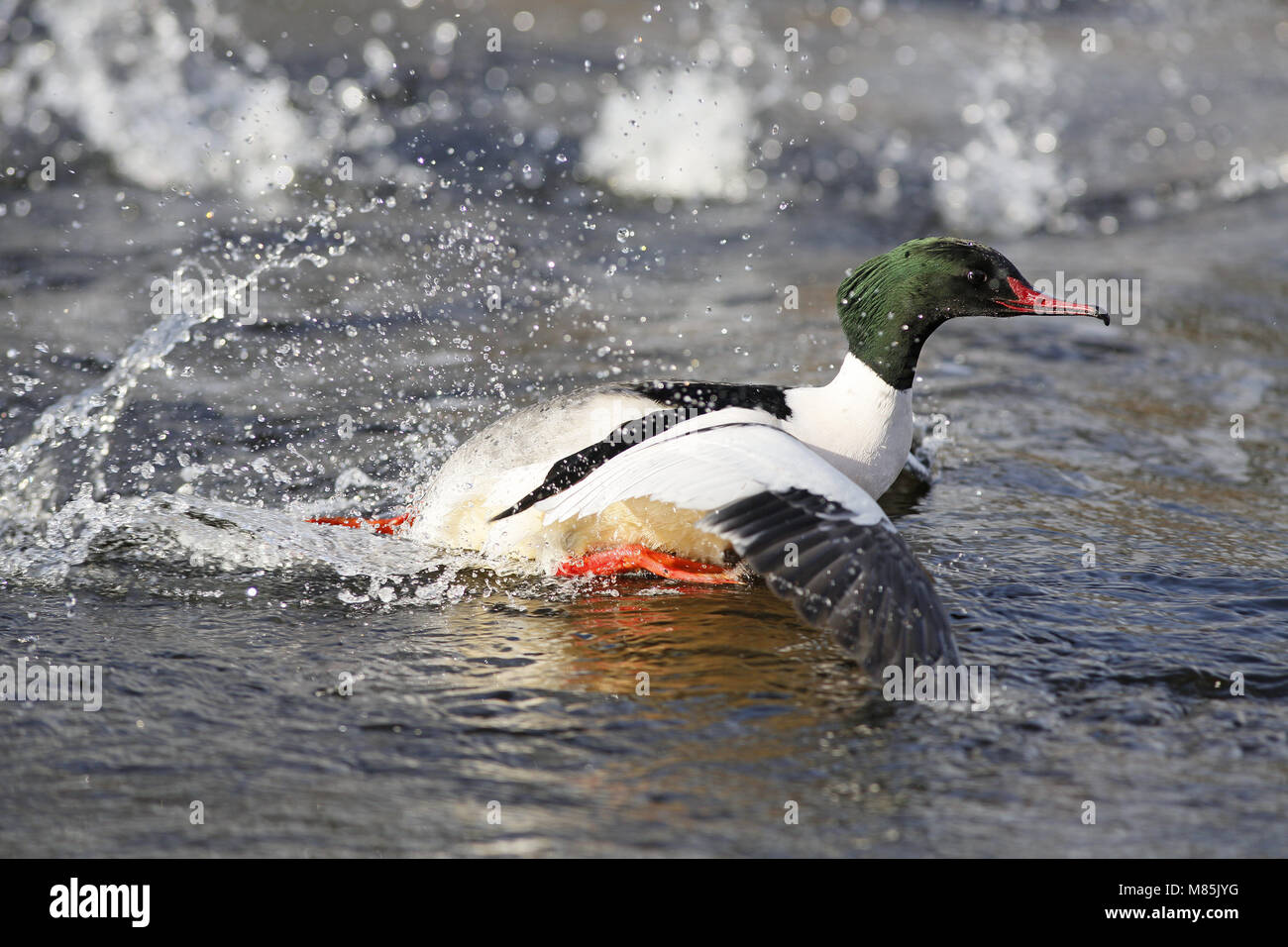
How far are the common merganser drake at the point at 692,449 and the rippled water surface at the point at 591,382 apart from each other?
214 millimetres

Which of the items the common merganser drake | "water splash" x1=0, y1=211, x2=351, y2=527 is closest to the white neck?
the common merganser drake

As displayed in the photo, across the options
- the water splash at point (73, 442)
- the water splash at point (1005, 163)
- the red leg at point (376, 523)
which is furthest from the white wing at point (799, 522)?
the water splash at point (1005, 163)

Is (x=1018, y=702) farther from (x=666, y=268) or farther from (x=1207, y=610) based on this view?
(x=666, y=268)

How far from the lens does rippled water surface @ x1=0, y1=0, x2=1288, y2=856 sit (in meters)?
4.05

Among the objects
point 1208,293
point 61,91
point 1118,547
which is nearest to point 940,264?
point 1118,547

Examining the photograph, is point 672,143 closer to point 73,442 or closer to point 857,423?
point 73,442

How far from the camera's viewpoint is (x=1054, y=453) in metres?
7.18

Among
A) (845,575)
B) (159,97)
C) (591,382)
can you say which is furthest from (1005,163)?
(845,575)

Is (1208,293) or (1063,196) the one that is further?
(1063,196)

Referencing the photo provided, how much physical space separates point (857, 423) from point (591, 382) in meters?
2.60

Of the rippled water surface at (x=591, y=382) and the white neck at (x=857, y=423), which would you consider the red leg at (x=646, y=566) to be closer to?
the rippled water surface at (x=591, y=382)

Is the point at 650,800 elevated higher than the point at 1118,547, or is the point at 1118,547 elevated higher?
the point at 1118,547

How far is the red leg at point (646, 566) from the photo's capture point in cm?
536
